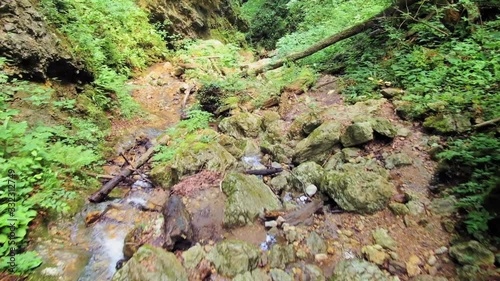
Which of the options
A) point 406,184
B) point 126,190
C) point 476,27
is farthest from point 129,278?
point 476,27

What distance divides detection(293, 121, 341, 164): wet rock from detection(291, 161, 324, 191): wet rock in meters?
0.34

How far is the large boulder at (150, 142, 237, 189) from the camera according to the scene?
5145 mm

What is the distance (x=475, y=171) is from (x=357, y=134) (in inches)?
70.0

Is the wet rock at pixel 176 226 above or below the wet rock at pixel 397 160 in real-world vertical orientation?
above

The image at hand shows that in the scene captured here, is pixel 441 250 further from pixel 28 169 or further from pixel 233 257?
pixel 28 169

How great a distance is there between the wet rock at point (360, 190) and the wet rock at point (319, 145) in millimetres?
910

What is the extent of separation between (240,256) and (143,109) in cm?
620

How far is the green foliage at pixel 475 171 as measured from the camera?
10.1 ft

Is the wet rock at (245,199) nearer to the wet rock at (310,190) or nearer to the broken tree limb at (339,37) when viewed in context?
the wet rock at (310,190)

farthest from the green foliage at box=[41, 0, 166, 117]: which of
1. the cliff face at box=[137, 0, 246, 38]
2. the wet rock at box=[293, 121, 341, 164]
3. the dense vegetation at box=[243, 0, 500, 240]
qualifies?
the dense vegetation at box=[243, 0, 500, 240]

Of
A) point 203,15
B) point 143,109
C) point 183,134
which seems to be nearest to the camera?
point 183,134

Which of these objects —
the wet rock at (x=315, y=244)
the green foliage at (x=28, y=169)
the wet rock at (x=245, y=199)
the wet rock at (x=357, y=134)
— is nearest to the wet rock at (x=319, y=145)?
the wet rock at (x=357, y=134)

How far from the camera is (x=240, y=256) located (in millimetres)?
3361

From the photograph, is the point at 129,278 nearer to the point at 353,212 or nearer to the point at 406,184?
the point at 353,212
